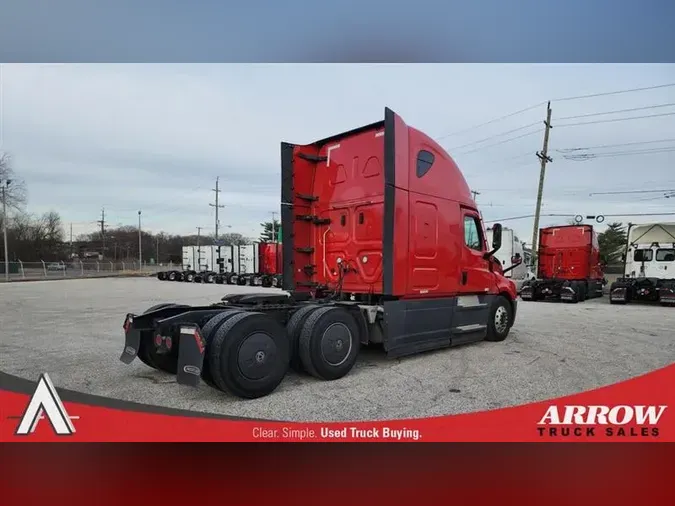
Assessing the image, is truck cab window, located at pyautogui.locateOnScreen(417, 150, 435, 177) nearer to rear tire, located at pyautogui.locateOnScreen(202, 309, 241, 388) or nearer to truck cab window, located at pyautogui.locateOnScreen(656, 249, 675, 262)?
rear tire, located at pyautogui.locateOnScreen(202, 309, 241, 388)

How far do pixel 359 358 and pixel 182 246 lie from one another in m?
2.46

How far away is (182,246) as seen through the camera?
3.82 metres

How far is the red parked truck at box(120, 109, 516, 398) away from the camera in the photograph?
3.67 metres

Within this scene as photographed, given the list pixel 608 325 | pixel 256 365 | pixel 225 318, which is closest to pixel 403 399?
pixel 256 365

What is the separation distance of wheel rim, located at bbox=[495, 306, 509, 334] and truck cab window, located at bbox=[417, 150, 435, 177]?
2704mm

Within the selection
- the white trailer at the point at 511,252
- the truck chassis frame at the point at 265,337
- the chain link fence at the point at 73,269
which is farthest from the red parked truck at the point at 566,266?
the chain link fence at the point at 73,269

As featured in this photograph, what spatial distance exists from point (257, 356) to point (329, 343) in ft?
2.68

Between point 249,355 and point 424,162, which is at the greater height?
point 424,162

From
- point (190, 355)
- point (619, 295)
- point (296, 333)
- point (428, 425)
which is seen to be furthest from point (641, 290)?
point (190, 355)

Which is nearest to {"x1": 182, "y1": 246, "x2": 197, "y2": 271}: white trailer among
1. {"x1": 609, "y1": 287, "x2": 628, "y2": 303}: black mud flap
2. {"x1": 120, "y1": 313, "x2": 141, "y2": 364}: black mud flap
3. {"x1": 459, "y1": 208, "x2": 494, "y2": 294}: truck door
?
{"x1": 120, "y1": 313, "x2": 141, "y2": 364}: black mud flap

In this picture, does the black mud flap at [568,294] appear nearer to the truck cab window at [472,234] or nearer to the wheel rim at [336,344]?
the truck cab window at [472,234]

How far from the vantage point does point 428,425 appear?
2.90 metres

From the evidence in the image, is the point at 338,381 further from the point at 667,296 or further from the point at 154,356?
the point at 667,296

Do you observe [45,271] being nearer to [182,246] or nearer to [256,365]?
[182,246]
